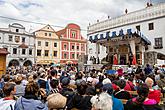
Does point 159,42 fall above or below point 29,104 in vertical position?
above

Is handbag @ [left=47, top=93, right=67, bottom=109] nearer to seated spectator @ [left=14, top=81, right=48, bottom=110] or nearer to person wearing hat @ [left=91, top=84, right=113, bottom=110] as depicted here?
seated spectator @ [left=14, top=81, right=48, bottom=110]

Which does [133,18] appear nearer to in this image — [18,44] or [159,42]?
[159,42]

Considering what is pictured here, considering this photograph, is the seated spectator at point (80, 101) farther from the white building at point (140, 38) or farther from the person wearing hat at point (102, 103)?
the white building at point (140, 38)

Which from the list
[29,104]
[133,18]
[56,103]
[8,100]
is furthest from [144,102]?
[133,18]

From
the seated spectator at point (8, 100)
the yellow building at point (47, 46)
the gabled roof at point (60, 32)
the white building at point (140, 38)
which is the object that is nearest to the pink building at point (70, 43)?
the gabled roof at point (60, 32)

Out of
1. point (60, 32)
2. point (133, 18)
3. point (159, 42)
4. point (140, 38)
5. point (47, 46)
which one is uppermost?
point (60, 32)

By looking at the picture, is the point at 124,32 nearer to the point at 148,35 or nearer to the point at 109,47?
the point at 148,35

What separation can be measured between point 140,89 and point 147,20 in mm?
26574

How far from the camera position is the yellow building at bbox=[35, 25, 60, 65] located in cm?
4888

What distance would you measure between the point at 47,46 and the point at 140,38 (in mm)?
28658

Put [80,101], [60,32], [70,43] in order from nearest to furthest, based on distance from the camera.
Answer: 1. [80,101]
2. [70,43]
3. [60,32]

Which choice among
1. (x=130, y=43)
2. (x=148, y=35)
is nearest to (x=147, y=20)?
(x=148, y=35)

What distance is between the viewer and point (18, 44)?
4606 centimetres

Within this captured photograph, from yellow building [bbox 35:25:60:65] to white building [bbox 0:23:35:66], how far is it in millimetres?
1523
